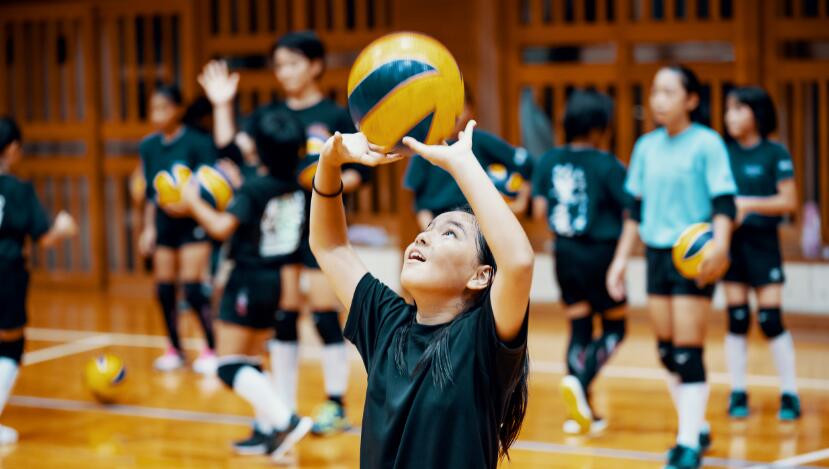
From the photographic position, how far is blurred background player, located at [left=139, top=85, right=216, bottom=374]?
22.0 ft

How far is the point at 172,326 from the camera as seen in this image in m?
6.78

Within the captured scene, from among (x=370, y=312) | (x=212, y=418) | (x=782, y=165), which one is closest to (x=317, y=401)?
(x=212, y=418)

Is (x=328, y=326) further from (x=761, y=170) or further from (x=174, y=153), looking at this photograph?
(x=761, y=170)

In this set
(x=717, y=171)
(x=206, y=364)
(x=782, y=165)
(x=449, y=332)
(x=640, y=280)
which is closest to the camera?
(x=449, y=332)

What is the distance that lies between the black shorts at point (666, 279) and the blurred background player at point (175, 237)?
9.92 feet

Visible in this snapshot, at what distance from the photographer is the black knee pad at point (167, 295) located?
6.78 metres

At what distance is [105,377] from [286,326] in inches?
45.3

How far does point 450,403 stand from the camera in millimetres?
2330

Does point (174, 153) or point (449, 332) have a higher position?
point (174, 153)

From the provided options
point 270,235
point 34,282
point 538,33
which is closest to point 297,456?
point 270,235

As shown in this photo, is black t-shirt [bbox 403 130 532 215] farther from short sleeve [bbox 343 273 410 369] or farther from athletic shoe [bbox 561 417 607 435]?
short sleeve [bbox 343 273 410 369]

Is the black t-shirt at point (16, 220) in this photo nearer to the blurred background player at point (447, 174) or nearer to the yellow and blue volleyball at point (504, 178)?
the blurred background player at point (447, 174)

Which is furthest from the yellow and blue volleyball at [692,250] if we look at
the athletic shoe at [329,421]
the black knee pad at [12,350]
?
the black knee pad at [12,350]

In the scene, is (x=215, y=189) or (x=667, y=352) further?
(x=215, y=189)
